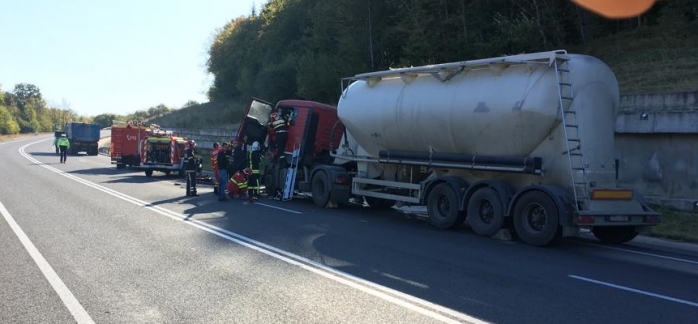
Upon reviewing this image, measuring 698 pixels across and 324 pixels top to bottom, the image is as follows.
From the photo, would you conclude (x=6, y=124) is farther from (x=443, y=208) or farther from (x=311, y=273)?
(x=311, y=273)

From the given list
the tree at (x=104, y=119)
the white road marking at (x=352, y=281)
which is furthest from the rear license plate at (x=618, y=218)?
the tree at (x=104, y=119)

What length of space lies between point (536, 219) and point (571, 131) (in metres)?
1.65

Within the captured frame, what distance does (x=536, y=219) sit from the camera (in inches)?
438

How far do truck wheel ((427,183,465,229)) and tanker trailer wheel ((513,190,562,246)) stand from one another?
5.06 ft

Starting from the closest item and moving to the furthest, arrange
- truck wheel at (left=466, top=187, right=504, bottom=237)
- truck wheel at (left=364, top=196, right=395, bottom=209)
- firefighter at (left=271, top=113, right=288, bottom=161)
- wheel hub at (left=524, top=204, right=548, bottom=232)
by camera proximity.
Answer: wheel hub at (left=524, top=204, right=548, bottom=232) → truck wheel at (left=466, top=187, right=504, bottom=237) → truck wheel at (left=364, top=196, right=395, bottom=209) → firefighter at (left=271, top=113, right=288, bottom=161)

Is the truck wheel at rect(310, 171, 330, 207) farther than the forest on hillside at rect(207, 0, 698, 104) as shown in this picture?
No

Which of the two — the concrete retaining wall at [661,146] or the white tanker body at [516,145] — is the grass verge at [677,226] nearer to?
the concrete retaining wall at [661,146]

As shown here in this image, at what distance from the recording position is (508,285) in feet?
25.0

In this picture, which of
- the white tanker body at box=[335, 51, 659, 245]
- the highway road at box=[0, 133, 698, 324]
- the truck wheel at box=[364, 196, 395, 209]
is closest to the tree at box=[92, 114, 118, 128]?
the truck wheel at box=[364, 196, 395, 209]

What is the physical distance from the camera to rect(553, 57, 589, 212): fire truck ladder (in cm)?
1076

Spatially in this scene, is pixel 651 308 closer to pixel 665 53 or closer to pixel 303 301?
pixel 303 301

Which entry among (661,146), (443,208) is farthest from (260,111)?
(661,146)

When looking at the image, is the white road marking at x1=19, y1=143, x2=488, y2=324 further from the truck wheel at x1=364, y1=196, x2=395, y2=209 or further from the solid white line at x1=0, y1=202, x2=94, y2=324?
the truck wheel at x1=364, y1=196, x2=395, y2=209

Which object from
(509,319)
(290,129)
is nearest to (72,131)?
(290,129)
